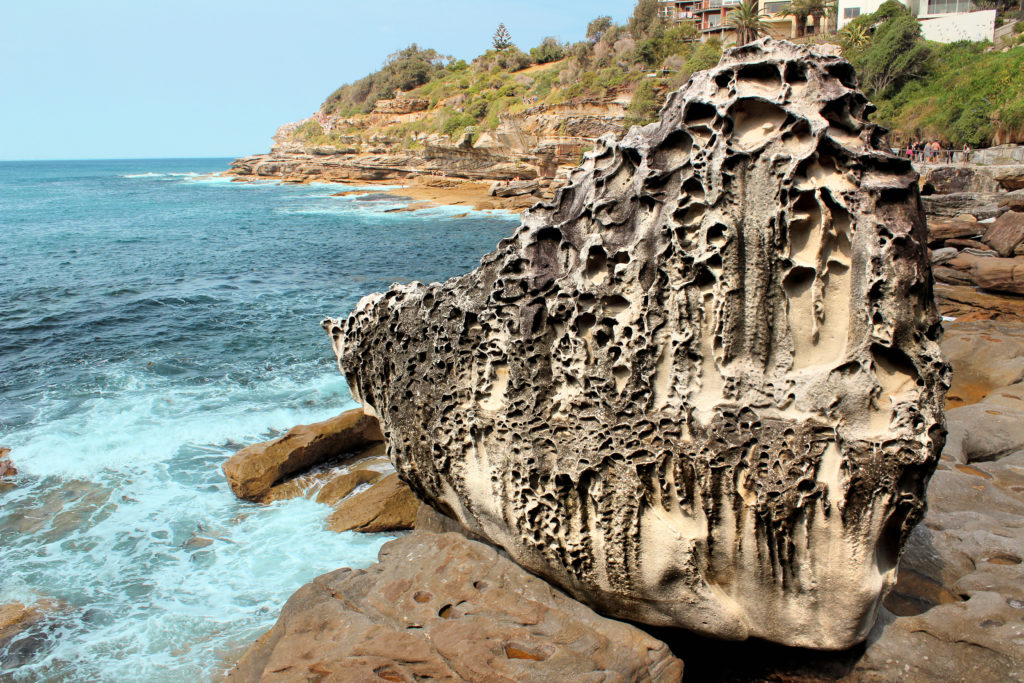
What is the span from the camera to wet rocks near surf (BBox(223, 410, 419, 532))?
6.50 meters

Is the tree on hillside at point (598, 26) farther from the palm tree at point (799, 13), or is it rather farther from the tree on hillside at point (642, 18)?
the palm tree at point (799, 13)

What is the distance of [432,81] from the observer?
63.3 metres

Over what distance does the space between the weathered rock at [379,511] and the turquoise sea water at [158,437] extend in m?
0.18

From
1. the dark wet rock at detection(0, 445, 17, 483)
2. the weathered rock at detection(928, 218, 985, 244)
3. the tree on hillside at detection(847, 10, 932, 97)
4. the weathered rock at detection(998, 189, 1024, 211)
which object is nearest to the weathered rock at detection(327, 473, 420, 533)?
the dark wet rock at detection(0, 445, 17, 483)

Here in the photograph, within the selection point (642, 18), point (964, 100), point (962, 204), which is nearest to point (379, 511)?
point (962, 204)

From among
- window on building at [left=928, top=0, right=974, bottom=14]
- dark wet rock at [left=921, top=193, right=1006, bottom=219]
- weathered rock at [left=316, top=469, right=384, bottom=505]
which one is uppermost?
window on building at [left=928, top=0, right=974, bottom=14]

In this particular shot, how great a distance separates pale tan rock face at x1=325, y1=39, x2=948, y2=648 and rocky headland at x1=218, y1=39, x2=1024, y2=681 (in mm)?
12

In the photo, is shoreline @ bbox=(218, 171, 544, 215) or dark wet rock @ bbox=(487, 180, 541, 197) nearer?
shoreline @ bbox=(218, 171, 544, 215)

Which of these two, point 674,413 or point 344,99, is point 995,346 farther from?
point 344,99

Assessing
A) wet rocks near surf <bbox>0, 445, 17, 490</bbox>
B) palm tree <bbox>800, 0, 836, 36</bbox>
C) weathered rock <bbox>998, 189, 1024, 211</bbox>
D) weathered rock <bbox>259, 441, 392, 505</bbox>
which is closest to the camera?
weathered rock <bbox>259, 441, 392, 505</bbox>

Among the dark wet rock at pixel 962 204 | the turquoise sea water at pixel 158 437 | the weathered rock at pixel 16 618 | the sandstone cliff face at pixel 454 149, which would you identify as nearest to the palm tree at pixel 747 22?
the sandstone cliff face at pixel 454 149

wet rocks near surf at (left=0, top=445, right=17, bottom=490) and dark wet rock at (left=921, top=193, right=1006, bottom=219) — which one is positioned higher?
dark wet rock at (left=921, top=193, right=1006, bottom=219)

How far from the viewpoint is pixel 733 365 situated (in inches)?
135

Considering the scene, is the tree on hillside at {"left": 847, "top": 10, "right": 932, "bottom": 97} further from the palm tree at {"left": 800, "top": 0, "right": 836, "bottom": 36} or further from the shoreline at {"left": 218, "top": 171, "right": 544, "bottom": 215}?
the shoreline at {"left": 218, "top": 171, "right": 544, "bottom": 215}
